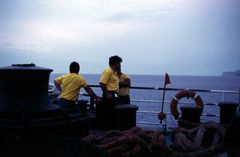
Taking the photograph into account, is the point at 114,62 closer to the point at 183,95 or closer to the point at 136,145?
the point at 183,95

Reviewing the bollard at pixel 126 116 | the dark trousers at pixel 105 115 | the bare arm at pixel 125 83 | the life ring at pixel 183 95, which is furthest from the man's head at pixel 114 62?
the bollard at pixel 126 116

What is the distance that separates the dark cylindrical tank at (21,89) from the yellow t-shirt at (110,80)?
3280 mm

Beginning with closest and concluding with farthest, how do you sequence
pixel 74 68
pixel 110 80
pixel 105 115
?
pixel 74 68 → pixel 105 115 → pixel 110 80

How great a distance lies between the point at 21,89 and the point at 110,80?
3575 mm

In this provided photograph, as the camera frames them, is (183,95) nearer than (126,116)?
No

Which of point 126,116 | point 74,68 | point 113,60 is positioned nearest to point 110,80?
point 113,60

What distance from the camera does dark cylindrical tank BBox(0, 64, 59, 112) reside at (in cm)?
387

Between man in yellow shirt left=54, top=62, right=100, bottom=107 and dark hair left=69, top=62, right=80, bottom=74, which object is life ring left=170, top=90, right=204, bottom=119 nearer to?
man in yellow shirt left=54, top=62, right=100, bottom=107

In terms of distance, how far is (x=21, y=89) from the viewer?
3.92 meters

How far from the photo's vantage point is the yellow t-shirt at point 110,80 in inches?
285

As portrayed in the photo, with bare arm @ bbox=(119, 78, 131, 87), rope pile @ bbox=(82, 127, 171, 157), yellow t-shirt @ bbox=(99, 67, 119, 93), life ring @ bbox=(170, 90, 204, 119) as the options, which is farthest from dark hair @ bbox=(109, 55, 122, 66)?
rope pile @ bbox=(82, 127, 171, 157)

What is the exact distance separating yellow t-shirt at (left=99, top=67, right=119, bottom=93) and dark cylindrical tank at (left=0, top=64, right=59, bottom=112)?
10.8 ft

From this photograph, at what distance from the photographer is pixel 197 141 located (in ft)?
14.8

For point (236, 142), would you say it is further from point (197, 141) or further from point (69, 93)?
point (69, 93)
